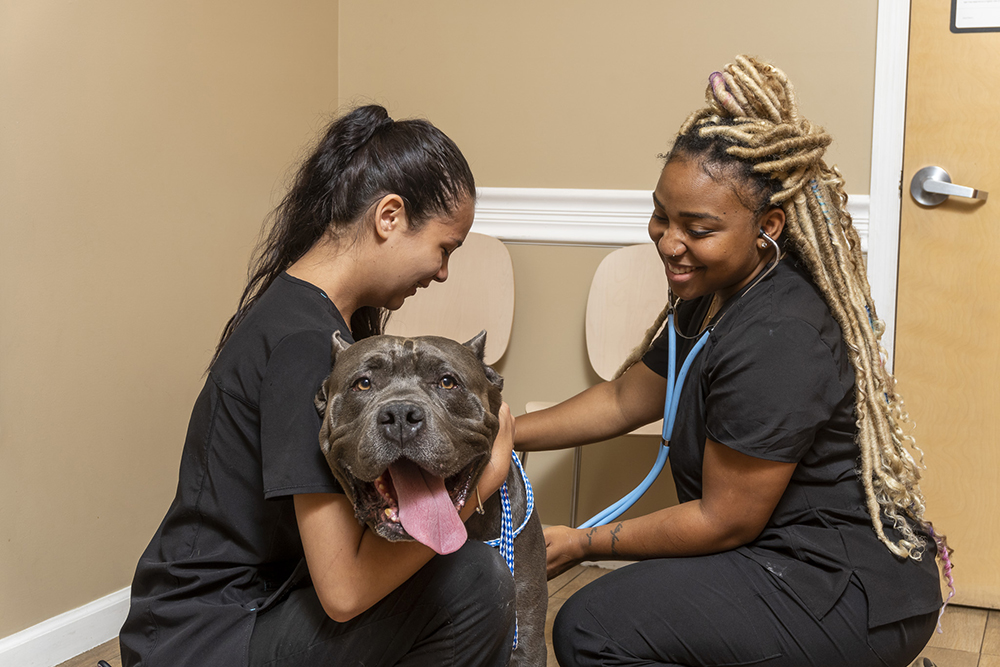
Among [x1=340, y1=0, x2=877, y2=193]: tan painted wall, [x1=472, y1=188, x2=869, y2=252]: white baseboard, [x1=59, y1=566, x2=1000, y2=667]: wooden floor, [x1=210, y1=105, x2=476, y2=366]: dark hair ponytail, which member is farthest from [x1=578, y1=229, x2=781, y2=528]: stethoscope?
[x1=340, y1=0, x2=877, y2=193]: tan painted wall

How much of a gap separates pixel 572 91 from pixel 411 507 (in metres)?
2.32

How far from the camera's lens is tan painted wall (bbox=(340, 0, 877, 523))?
117 inches

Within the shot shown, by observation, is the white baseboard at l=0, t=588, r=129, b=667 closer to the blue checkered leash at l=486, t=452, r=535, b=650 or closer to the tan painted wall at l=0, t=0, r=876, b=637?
the tan painted wall at l=0, t=0, r=876, b=637

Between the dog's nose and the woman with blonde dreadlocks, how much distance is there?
2.24ft

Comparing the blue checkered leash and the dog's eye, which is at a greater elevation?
the dog's eye

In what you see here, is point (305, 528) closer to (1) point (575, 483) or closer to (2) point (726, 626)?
(2) point (726, 626)

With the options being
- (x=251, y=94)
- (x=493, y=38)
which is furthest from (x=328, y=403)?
(x=493, y=38)

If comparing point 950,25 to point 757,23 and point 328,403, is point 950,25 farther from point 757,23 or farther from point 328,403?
point 328,403

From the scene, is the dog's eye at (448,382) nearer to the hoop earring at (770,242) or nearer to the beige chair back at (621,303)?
the hoop earring at (770,242)

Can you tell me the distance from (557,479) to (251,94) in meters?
1.85

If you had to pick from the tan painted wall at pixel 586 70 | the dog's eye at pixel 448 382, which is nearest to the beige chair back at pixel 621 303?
the tan painted wall at pixel 586 70

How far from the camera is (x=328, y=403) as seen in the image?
53.0 inches

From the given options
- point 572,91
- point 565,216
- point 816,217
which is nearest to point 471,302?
point 565,216

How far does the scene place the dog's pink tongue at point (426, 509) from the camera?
127 centimetres
